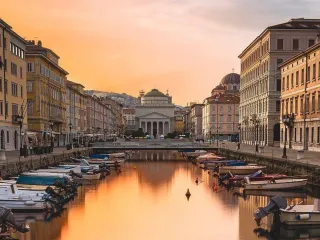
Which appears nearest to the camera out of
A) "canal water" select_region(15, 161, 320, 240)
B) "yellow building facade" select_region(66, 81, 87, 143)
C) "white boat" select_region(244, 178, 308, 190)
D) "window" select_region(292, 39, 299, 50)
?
"canal water" select_region(15, 161, 320, 240)

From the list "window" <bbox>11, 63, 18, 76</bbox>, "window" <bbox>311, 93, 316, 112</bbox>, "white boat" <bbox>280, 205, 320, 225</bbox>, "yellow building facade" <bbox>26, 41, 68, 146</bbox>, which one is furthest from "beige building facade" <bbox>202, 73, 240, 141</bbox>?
"white boat" <bbox>280, 205, 320, 225</bbox>

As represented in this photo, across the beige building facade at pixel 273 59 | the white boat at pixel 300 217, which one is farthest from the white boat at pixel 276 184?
the beige building facade at pixel 273 59

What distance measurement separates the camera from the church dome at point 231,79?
18825cm

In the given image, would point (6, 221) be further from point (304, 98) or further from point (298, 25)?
point (298, 25)

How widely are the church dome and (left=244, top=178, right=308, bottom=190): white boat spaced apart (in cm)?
15143

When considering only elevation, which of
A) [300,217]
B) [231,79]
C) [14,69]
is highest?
[231,79]

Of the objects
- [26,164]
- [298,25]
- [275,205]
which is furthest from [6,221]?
[298,25]

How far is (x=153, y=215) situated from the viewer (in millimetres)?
30250

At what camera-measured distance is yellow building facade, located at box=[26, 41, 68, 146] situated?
→ 245 feet

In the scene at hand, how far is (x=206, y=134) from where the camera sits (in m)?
164

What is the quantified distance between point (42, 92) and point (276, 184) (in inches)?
1919

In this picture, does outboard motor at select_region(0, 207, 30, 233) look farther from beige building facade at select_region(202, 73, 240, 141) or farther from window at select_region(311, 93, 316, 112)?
beige building facade at select_region(202, 73, 240, 141)

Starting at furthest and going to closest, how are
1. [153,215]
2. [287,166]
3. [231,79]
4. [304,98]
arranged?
[231,79]
[304,98]
[287,166]
[153,215]

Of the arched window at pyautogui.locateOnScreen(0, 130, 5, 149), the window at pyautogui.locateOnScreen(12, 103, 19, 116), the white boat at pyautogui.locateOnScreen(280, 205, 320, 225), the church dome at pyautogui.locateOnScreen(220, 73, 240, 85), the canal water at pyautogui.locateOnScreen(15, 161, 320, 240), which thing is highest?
the church dome at pyautogui.locateOnScreen(220, 73, 240, 85)
